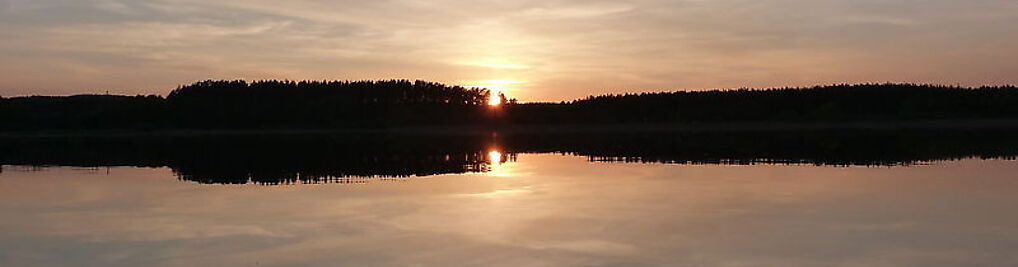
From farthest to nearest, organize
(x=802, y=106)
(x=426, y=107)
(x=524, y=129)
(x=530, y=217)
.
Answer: (x=426, y=107) → (x=802, y=106) → (x=524, y=129) → (x=530, y=217)

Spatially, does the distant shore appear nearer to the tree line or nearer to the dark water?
the tree line

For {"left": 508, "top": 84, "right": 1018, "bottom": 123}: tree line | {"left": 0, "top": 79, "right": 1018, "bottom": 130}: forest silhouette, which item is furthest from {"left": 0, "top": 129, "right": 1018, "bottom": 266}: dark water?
{"left": 0, "top": 79, "right": 1018, "bottom": 130}: forest silhouette

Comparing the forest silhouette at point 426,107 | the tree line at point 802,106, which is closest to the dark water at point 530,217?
the tree line at point 802,106

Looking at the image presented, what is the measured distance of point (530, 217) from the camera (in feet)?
58.2

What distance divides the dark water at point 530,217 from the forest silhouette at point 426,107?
86.1m

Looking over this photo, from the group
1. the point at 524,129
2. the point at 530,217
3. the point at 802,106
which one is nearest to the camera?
the point at 530,217

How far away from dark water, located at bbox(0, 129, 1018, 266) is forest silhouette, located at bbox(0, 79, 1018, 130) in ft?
283

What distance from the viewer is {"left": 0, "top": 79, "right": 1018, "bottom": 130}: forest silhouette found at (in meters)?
113

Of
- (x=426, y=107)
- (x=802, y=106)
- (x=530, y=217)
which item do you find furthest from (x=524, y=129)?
(x=530, y=217)

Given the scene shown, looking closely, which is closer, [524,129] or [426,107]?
[524,129]

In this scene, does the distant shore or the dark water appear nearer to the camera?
the dark water

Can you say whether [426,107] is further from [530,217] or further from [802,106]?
[530,217]

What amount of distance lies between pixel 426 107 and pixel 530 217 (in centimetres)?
11623

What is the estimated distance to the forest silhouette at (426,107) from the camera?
11306cm
